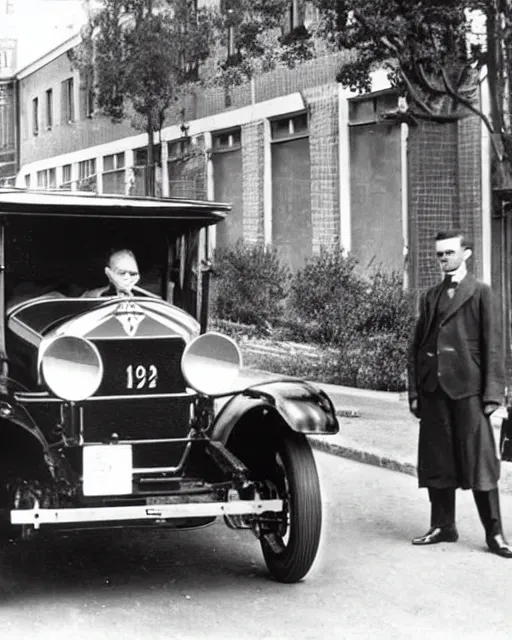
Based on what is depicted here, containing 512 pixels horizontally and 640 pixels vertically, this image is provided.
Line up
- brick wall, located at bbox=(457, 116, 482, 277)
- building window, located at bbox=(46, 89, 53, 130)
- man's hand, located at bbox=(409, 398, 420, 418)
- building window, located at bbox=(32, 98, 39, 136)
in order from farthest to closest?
building window, located at bbox=(32, 98, 39, 136), building window, located at bbox=(46, 89, 53, 130), brick wall, located at bbox=(457, 116, 482, 277), man's hand, located at bbox=(409, 398, 420, 418)

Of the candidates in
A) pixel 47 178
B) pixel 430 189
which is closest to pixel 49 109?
pixel 47 178

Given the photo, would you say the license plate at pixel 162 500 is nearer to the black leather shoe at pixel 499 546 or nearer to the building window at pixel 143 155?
the black leather shoe at pixel 499 546

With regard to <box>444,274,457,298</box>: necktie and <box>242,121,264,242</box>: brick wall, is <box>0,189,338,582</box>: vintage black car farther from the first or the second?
<box>242,121,264,242</box>: brick wall

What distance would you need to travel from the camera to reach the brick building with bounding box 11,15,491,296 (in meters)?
18.1

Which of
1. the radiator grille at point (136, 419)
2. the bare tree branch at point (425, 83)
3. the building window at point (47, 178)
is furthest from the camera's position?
the building window at point (47, 178)

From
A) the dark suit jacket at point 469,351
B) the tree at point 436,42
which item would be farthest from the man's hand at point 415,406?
the tree at point 436,42

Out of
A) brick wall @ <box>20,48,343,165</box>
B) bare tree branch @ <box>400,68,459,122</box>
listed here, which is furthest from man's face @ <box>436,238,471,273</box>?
brick wall @ <box>20,48,343,165</box>

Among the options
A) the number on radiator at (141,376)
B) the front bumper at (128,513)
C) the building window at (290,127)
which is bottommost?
the front bumper at (128,513)

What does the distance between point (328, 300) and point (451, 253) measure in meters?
10.5

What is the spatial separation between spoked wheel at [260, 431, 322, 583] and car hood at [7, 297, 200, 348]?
859 millimetres

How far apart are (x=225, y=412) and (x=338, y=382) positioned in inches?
357

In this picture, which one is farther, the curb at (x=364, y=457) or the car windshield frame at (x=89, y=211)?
the curb at (x=364, y=457)

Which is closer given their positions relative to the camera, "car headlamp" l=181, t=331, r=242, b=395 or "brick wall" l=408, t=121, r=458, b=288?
"car headlamp" l=181, t=331, r=242, b=395

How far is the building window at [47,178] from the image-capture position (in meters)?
41.4
